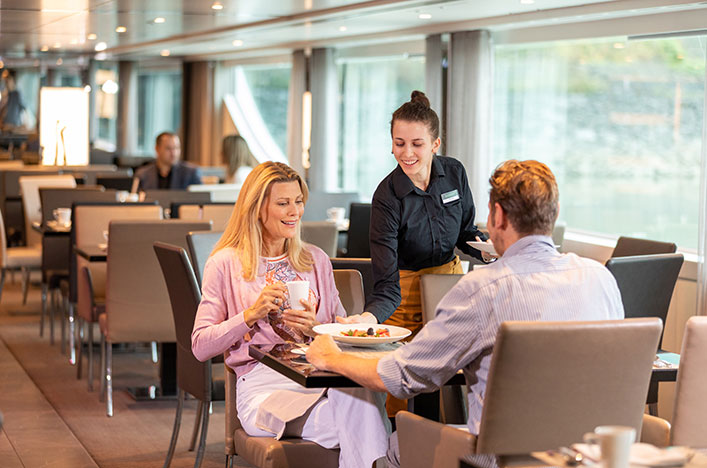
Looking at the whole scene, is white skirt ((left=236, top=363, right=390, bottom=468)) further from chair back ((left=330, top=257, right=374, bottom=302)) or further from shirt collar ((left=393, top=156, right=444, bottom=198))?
shirt collar ((left=393, top=156, right=444, bottom=198))

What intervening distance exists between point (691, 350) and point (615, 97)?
17.0 feet

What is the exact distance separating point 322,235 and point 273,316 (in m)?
2.25

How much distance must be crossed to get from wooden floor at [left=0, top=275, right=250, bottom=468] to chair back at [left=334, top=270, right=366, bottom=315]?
1238mm

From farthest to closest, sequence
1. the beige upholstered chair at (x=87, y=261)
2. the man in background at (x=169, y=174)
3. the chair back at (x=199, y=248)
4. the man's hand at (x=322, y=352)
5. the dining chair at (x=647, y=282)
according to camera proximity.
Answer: the man in background at (x=169, y=174)
the beige upholstered chair at (x=87, y=261)
the chair back at (x=199, y=248)
the dining chair at (x=647, y=282)
the man's hand at (x=322, y=352)

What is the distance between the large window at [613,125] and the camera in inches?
259

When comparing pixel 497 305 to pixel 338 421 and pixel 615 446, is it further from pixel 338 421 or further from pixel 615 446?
pixel 338 421

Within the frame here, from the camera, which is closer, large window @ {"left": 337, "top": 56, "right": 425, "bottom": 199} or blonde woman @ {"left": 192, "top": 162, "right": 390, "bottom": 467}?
blonde woman @ {"left": 192, "top": 162, "right": 390, "bottom": 467}

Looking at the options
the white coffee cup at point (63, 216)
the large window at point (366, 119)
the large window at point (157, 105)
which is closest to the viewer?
the white coffee cup at point (63, 216)

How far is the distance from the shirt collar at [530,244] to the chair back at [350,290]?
4.13ft

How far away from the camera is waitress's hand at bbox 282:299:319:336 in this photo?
2907mm

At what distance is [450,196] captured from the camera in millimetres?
3740

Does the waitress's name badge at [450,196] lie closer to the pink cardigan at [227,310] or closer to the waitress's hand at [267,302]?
the pink cardigan at [227,310]

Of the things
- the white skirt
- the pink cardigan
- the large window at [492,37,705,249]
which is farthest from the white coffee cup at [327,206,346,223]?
the white skirt

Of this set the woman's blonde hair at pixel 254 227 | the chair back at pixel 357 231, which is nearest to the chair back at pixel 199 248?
the woman's blonde hair at pixel 254 227
